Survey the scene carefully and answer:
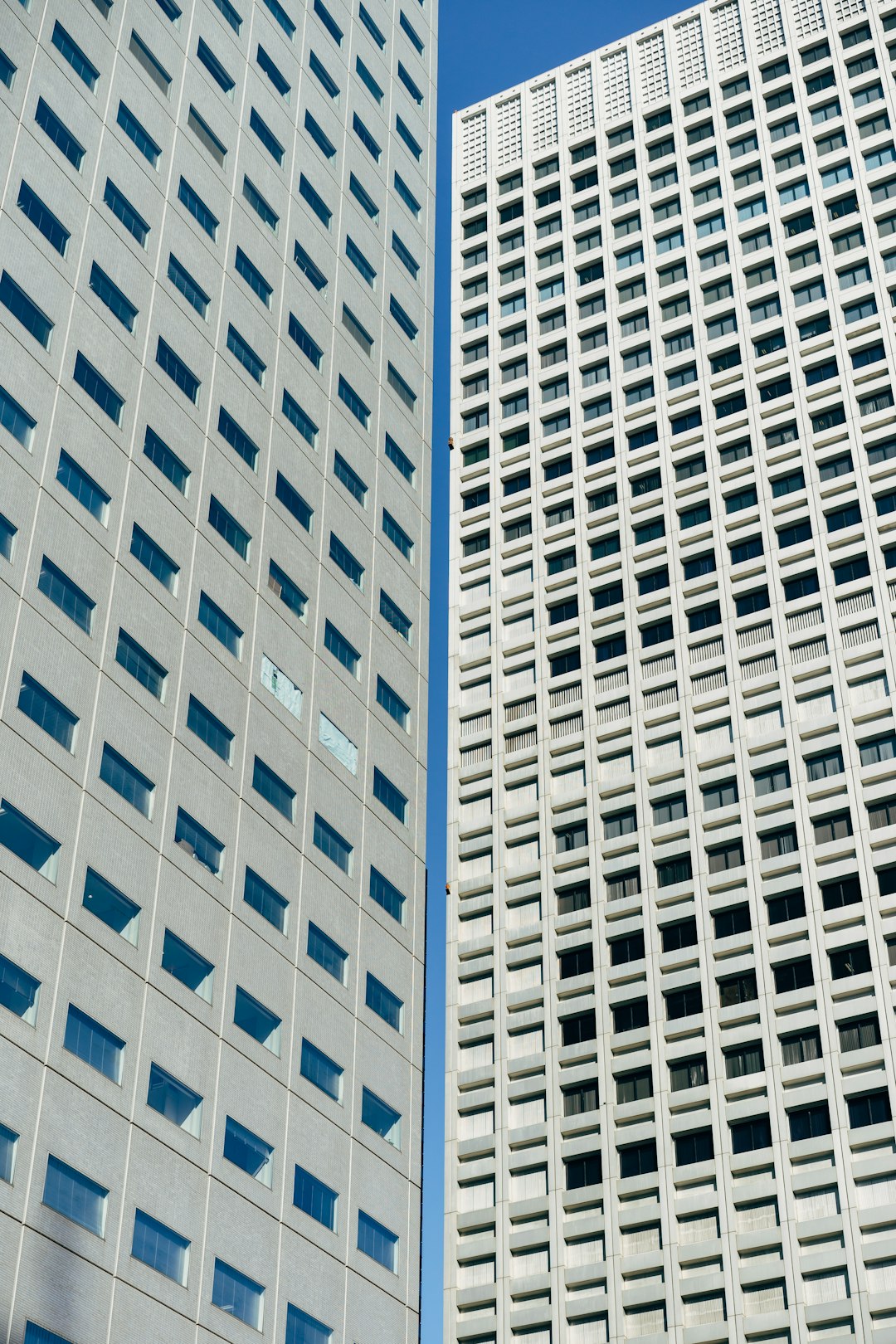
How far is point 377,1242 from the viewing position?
51250mm

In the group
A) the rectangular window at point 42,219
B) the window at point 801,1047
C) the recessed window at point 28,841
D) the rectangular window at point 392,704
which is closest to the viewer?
the recessed window at point 28,841

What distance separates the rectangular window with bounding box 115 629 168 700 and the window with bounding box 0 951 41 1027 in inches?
408

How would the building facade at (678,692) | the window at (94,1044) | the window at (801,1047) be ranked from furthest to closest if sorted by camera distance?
the window at (801,1047) < the building facade at (678,692) < the window at (94,1044)

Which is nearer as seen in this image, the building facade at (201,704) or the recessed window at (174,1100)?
the building facade at (201,704)

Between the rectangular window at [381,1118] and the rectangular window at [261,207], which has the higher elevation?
the rectangular window at [261,207]

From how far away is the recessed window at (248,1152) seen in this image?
46125 mm

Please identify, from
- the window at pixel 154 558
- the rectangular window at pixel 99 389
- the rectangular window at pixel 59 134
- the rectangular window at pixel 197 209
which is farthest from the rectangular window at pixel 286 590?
the rectangular window at pixel 59 134

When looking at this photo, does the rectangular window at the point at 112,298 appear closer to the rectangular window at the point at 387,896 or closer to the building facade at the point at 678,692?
the rectangular window at the point at 387,896

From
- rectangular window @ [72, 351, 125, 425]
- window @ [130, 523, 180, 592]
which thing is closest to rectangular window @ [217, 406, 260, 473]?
window @ [130, 523, 180, 592]

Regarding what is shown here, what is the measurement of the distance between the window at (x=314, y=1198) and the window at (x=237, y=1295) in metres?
3.09

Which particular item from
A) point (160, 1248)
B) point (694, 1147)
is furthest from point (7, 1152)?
point (694, 1147)

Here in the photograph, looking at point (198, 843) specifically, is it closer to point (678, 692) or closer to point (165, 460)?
point (165, 460)

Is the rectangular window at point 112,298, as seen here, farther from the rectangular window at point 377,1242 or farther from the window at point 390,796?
the rectangular window at point 377,1242

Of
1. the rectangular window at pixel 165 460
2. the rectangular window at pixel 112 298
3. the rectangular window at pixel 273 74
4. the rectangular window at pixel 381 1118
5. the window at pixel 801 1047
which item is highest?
the rectangular window at pixel 273 74
